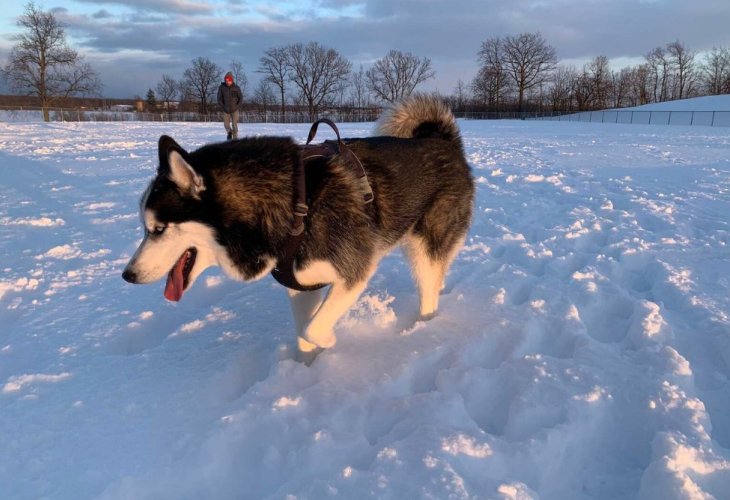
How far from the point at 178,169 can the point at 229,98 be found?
55.3 feet

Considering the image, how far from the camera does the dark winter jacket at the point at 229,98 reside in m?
17.7

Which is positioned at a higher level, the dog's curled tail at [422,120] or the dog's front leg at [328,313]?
the dog's curled tail at [422,120]

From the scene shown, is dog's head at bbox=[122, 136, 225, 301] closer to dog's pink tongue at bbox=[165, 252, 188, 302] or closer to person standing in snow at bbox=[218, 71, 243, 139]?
dog's pink tongue at bbox=[165, 252, 188, 302]

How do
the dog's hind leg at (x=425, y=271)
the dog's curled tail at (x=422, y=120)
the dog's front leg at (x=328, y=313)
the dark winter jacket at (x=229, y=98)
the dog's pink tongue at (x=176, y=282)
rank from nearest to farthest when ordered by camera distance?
the dog's pink tongue at (x=176, y=282) < the dog's front leg at (x=328, y=313) < the dog's hind leg at (x=425, y=271) < the dog's curled tail at (x=422, y=120) < the dark winter jacket at (x=229, y=98)

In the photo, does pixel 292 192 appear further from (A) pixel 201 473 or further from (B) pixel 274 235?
(A) pixel 201 473

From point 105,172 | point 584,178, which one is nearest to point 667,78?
point 584,178

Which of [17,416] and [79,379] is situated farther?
[79,379]

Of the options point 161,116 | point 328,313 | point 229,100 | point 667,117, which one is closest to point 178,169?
point 328,313

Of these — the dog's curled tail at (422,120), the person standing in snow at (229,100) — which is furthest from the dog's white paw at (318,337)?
the person standing in snow at (229,100)

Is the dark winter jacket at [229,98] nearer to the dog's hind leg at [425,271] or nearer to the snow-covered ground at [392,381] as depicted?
the snow-covered ground at [392,381]

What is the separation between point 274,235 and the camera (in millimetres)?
2551

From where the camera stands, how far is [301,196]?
8.40 feet

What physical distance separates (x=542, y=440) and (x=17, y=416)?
2.65 meters

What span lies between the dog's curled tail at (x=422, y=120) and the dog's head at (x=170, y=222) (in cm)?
212
